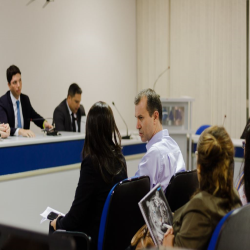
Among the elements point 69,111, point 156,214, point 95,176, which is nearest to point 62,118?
point 69,111

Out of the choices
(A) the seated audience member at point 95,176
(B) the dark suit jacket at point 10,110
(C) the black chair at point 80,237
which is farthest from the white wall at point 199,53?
(C) the black chair at point 80,237

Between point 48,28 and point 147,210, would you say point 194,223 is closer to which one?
point 147,210

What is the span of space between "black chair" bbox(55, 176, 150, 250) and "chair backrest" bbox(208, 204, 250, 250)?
0.65m

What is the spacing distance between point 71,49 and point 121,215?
535 centimetres

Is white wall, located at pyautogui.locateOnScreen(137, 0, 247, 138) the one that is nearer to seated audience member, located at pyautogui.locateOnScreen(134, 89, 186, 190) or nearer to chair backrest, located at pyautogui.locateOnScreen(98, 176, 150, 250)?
seated audience member, located at pyautogui.locateOnScreen(134, 89, 186, 190)

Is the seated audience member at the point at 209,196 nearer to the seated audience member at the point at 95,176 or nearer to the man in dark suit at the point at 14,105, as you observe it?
the seated audience member at the point at 95,176

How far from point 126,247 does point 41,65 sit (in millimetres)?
4887

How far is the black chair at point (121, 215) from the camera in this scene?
1.91m

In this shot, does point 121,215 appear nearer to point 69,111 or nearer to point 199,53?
point 69,111

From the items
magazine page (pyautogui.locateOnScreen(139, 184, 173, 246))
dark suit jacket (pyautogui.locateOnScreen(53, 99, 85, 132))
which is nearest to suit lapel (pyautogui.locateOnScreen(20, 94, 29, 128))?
dark suit jacket (pyautogui.locateOnScreen(53, 99, 85, 132))

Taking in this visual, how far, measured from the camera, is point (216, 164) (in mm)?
1473

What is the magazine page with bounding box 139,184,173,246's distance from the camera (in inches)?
60.9

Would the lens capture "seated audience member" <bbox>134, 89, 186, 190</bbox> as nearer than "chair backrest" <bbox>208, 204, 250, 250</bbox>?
No

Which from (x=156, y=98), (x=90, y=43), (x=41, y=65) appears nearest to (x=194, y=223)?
(x=156, y=98)
